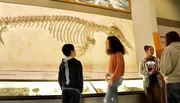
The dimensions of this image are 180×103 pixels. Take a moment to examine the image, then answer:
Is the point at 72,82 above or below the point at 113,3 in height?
below

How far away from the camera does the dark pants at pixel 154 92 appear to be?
4.50 metres

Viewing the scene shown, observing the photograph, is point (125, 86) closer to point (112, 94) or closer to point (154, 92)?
point (154, 92)

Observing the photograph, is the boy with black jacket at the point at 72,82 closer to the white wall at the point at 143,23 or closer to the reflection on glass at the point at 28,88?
the reflection on glass at the point at 28,88

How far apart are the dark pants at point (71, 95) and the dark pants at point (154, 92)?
1957 millimetres

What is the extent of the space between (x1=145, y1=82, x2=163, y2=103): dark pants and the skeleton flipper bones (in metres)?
1.62

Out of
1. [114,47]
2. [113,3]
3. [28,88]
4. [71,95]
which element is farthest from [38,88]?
[113,3]

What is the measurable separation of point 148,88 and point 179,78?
58.7 inches

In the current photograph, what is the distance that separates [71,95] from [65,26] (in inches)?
79.5

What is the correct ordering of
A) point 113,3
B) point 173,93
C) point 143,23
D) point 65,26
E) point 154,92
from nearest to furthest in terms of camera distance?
point 173,93 → point 154,92 → point 65,26 → point 113,3 → point 143,23

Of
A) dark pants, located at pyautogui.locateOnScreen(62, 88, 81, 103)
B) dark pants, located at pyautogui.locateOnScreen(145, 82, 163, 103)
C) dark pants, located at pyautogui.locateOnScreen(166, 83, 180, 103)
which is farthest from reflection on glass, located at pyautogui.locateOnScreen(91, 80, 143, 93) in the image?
dark pants, located at pyautogui.locateOnScreen(166, 83, 180, 103)

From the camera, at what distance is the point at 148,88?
4.61 meters

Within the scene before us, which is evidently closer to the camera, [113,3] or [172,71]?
[172,71]

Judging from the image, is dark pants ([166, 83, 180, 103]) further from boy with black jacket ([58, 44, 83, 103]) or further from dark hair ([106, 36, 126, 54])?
boy with black jacket ([58, 44, 83, 103])

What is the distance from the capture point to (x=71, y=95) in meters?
3.24
